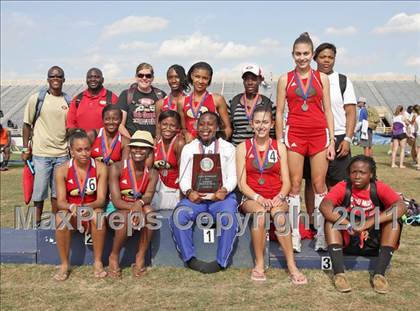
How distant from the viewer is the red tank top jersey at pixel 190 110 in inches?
195

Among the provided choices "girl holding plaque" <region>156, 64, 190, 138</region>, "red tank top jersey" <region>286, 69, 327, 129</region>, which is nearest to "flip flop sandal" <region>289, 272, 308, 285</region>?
"red tank top jersey" <region>286, 69, 327, 129</region>

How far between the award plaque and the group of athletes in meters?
0.05

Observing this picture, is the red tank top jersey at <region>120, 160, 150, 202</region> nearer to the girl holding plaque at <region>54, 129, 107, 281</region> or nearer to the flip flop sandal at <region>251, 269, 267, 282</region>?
the girl holding plaque at <region>54, 129, 107, 281</region>

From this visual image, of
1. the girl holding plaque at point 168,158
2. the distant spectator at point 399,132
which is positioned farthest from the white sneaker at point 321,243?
the distant spectator at point 399,132

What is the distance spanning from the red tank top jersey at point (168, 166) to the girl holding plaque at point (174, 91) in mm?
383

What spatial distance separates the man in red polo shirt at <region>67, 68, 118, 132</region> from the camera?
529 cm

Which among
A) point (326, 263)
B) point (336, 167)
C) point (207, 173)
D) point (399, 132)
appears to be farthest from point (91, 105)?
point (399, 132)

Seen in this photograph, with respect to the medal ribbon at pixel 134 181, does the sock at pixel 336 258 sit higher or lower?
lower

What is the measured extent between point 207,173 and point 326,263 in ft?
4.86

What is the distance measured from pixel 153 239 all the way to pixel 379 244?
2.24 meters

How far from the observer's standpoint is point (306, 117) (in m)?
4.37

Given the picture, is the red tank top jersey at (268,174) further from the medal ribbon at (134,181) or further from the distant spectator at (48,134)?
the distant spectator at (48,134)

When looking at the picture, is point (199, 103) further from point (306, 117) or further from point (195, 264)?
point (195, 264)

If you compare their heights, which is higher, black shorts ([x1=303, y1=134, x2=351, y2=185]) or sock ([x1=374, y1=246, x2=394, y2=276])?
black shorts ([x1=303, y1=134, x2=351, y2=185])
